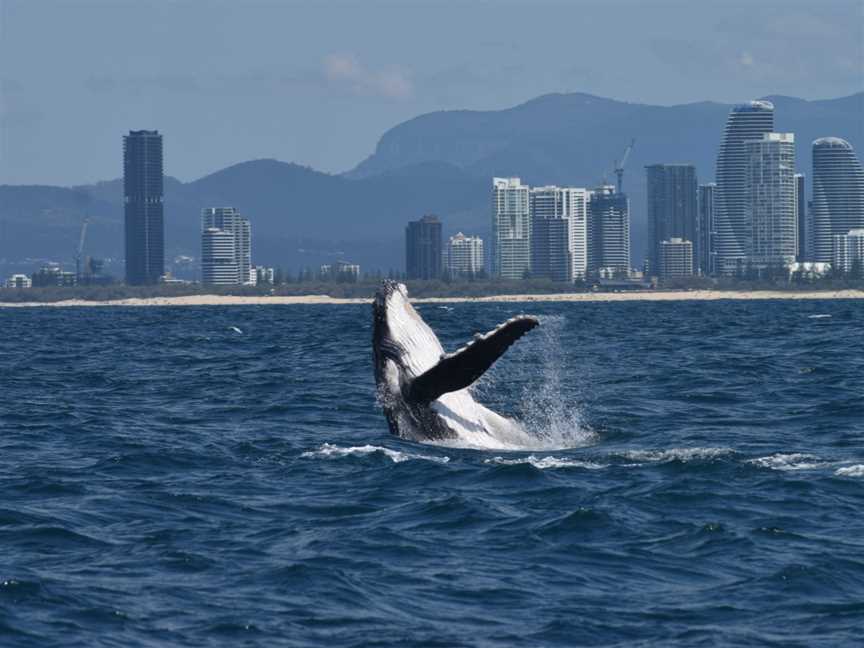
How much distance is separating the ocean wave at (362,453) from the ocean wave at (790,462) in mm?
3516

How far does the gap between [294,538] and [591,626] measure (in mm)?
3607

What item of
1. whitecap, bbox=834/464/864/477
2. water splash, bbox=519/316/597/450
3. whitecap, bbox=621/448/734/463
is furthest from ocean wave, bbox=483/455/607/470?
whitecap, bbox=834/464/864/477

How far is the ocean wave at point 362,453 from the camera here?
17772mm

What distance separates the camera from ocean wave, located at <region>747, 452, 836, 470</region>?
58.3ft

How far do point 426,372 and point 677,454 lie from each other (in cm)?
411

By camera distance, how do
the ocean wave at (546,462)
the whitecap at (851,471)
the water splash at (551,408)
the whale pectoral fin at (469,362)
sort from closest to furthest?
the whale pectoral fin at (469,362), the whitecap at (851,471), the ocean wave at (546,462), the water splash at (551,408)

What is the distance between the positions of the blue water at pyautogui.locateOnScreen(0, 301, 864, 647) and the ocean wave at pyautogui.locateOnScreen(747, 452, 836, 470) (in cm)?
7

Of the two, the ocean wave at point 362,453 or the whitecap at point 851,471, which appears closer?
the whitecap at point 851,471

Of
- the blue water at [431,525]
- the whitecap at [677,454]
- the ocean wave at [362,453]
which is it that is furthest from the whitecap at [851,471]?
the ocean wave at [362,453]

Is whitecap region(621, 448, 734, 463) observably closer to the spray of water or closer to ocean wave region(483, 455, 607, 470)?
ocean wave region(483, 455, 607, 470)

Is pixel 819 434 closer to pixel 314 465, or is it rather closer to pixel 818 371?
pixel 314 465

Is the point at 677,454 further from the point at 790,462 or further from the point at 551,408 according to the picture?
the point at 551,408

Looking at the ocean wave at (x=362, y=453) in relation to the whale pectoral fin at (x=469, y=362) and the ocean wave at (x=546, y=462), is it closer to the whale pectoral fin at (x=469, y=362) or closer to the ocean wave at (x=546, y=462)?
the ocean wave at (x=546, y=462)

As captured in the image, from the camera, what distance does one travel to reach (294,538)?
1385cm
